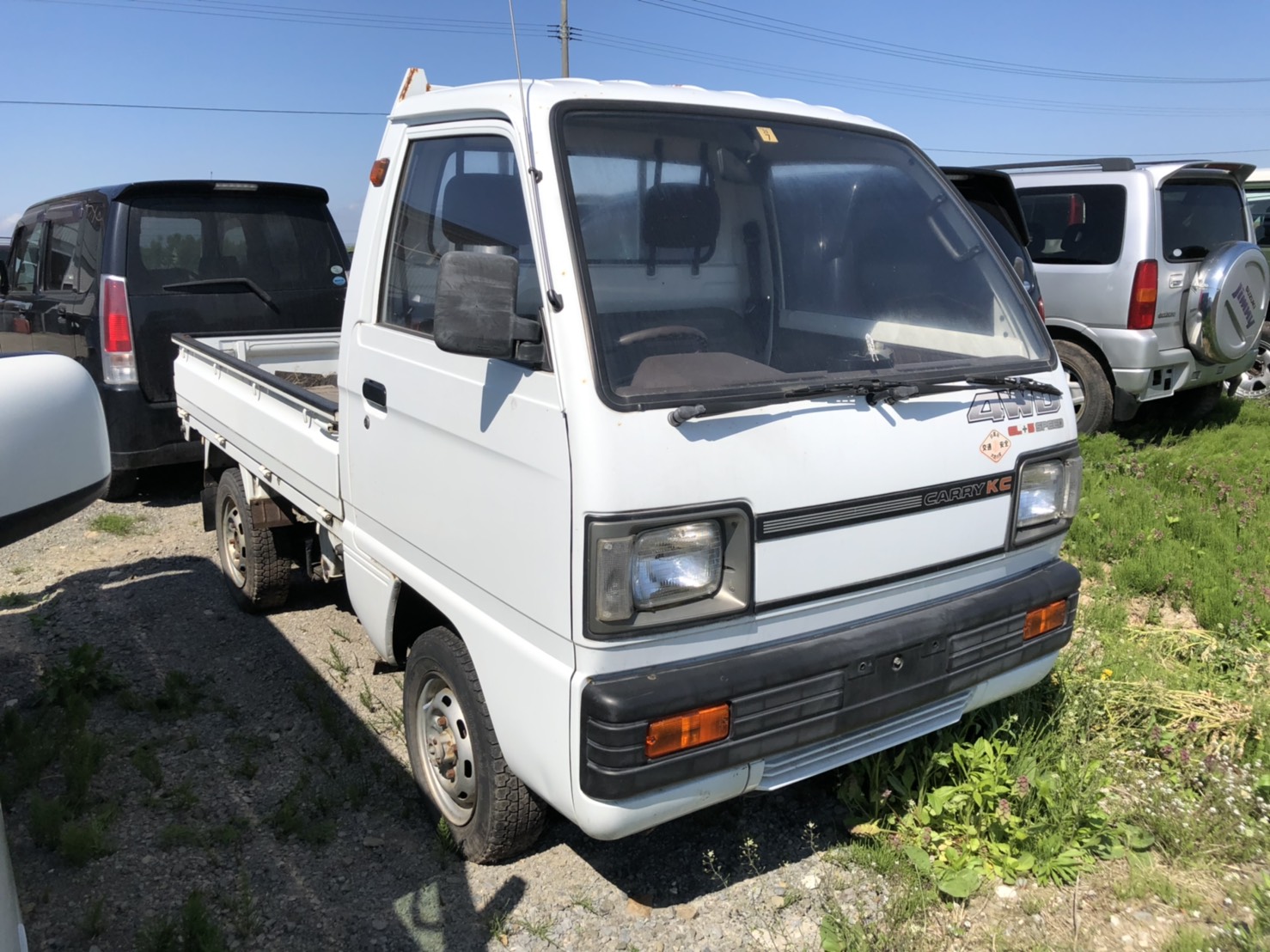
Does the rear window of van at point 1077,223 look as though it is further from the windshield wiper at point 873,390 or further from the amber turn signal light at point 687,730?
the amber turn signal light at point 687,730

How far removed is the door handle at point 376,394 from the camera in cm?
320

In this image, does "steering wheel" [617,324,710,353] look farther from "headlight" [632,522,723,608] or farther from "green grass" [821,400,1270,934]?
"green grass" [821,400,1270,934]

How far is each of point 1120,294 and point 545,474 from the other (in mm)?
6315

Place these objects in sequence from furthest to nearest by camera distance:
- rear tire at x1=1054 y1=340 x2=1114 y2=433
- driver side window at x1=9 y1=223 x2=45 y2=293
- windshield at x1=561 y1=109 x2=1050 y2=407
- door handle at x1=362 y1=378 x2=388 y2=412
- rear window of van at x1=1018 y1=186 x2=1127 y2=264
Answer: rear tire at x1=1054 y1=340 x2=1114 y2=433, rear window of van at x1=1018 y1=186 x2=1127 y2=264, driver side window at x1=9 y1=223 x2=45 y2=293, door handle at x1=362 y1=378 x2=388 y2=412, windshield at x1=561 y1=109 x2=1050 y2=407

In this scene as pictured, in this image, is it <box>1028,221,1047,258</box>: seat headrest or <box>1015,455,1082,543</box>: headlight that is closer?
<box>1015,455,1082,543</box>: headlight

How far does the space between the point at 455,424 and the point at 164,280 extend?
14.6 ft

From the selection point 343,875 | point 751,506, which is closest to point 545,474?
point 751,506

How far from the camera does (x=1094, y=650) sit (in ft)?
13.4

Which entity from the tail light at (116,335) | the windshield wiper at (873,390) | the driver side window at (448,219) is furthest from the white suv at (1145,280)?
the tail light at (116,335)

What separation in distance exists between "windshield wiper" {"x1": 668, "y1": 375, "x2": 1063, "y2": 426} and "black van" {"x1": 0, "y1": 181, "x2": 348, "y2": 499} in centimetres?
467

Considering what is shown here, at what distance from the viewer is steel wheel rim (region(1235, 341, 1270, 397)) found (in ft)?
31.3

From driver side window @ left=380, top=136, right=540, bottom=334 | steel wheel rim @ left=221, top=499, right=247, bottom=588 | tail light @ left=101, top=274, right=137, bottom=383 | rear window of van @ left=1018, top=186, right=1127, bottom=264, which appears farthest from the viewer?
rear window of van @ left=1018, top=186, right=1127, bottom=264

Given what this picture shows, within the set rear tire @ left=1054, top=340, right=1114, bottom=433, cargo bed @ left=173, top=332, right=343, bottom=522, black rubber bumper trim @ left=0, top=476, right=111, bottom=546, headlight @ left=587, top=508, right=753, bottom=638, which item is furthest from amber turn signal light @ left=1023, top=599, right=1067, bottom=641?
rear tire @ left=1054, top=340, right=1114, bottom=433

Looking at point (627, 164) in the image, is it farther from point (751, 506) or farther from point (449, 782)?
point (449, 782)
